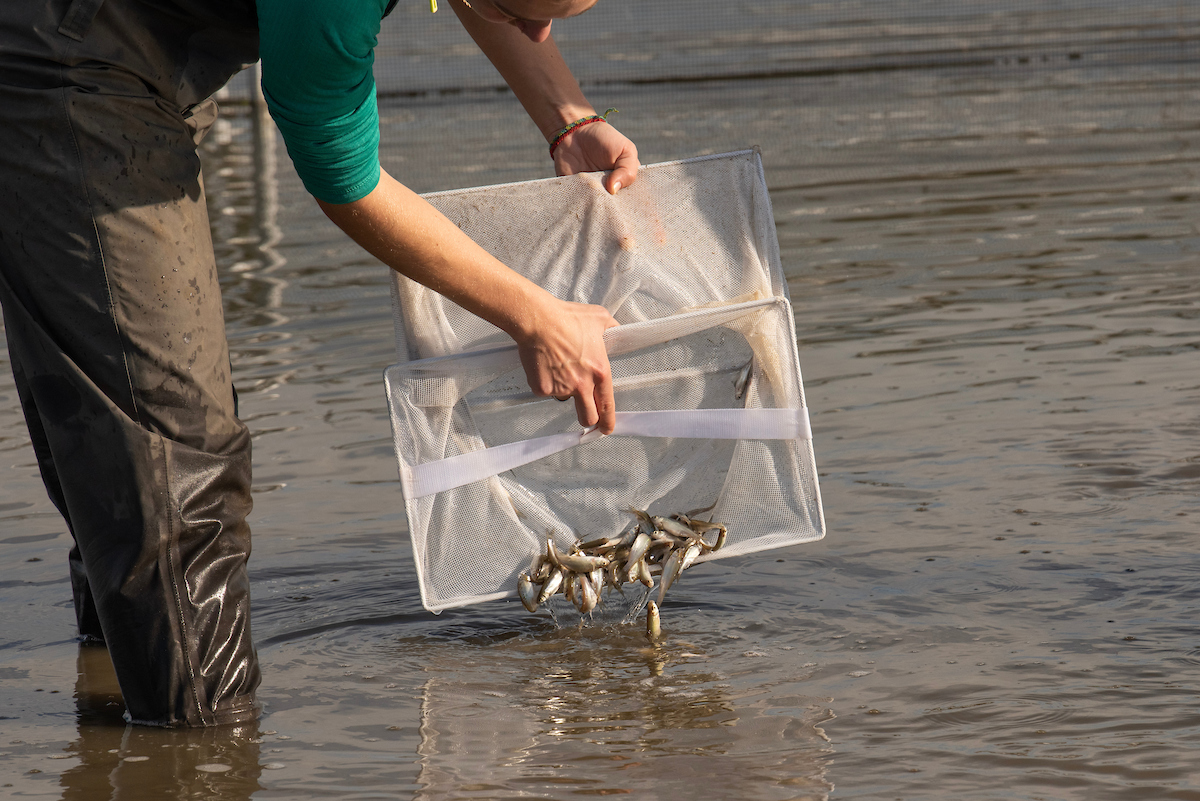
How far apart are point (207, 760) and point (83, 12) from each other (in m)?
1.47

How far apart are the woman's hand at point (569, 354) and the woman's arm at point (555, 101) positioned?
57cm

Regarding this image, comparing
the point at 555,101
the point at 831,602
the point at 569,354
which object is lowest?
the point at 831,602

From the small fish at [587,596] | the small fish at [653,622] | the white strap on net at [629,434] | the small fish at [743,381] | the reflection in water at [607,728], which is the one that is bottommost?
the reflection in water at [607,728]

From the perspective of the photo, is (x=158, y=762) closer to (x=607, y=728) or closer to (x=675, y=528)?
(x=607, y=728)

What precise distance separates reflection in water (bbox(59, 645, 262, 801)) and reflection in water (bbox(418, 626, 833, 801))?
37cm

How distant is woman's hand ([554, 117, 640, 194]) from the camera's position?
11.6 feet

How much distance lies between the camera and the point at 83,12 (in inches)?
101

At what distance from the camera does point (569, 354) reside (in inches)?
120

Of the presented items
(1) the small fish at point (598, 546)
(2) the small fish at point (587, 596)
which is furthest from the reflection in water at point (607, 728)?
(1) the small fish at point (598, 546)

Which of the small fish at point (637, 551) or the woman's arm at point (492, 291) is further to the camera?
the small fish at point (637, 551)

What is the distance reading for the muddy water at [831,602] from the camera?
9.39 feet

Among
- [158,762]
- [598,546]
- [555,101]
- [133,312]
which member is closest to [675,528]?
[598,546]

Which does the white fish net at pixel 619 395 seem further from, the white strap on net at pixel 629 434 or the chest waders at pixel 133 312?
the chest waders at pixel 133 312

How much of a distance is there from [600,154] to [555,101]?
18cm
